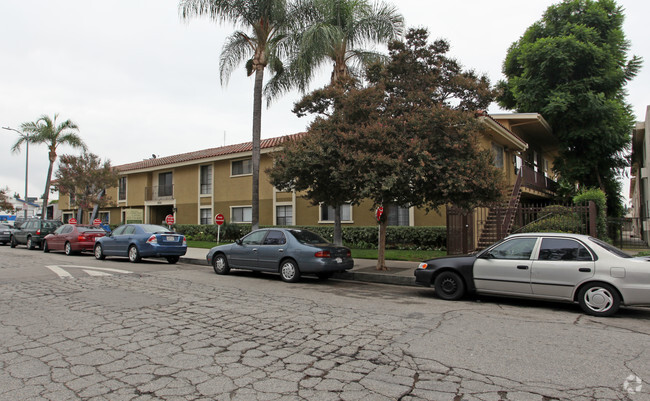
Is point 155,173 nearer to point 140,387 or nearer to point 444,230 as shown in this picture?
point 444,230

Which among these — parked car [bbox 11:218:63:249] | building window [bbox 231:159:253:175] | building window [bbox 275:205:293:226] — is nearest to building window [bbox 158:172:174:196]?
building window [bbox 231:159:253:175]

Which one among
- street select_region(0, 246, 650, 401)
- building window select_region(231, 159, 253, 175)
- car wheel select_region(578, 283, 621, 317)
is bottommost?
street select_region(0, 246, 650, 401)

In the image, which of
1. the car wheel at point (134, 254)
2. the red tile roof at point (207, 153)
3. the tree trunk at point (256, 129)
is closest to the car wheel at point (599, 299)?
the tree trunk at point (256, 129)

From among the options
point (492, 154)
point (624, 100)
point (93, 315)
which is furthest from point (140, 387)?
point (624, 100)

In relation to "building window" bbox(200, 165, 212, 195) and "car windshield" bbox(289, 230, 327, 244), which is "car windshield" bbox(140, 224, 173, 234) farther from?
"building window" bbox(200, 165, 212, 195)

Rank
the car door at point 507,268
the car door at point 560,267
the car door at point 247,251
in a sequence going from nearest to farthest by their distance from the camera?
the car door at point 560,267 → the car door at point 507,268 → the car door at point 247,251

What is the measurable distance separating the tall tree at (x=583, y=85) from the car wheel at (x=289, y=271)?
1843 centimetres

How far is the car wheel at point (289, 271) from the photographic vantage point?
10.2m

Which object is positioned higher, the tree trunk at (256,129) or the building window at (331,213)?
the tree trunk at (256,129)

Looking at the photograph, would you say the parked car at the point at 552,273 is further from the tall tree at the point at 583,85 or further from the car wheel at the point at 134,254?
the tall tree at the point at 583,85

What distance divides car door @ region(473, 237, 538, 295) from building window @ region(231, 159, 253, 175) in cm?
1879

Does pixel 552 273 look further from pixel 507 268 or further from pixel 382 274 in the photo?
pixel 382 274

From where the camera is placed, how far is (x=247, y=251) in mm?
11258

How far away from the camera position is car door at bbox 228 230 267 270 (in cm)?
1111
